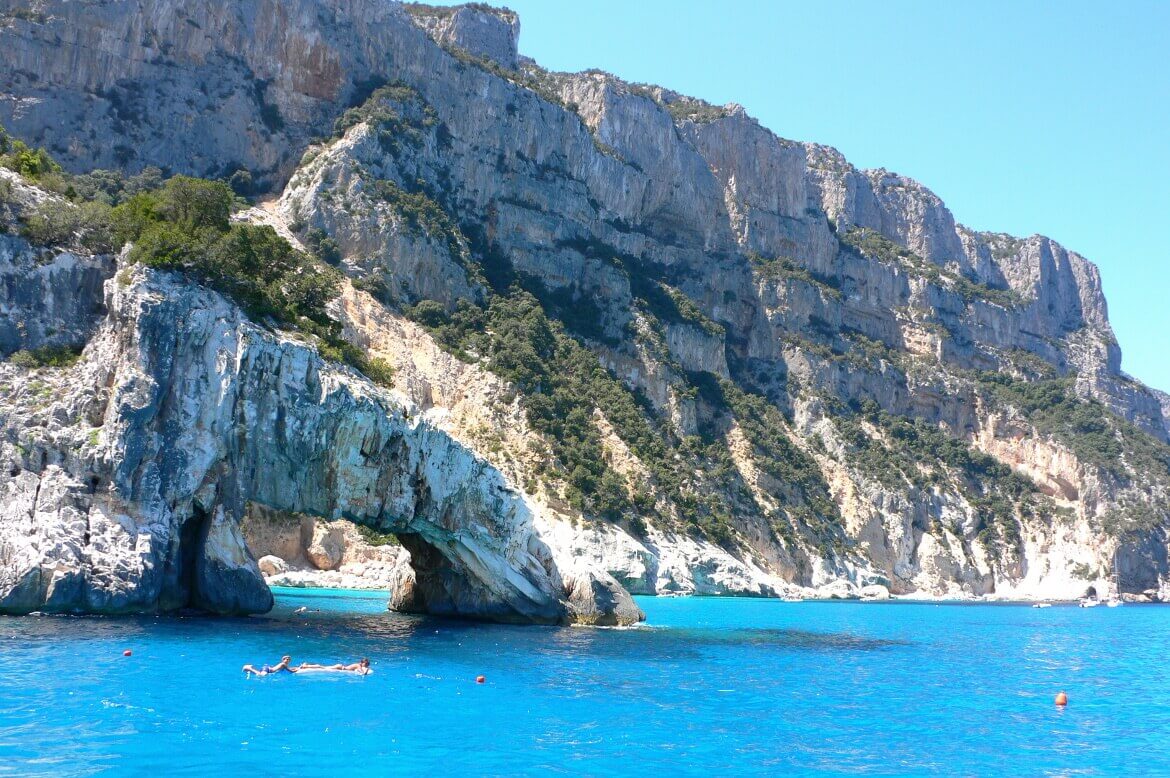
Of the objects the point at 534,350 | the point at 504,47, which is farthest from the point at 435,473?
the point at 504,47

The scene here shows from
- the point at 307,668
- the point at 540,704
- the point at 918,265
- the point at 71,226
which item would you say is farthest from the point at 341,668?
the point at 918,265

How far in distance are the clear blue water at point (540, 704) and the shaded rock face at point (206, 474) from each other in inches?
81.5

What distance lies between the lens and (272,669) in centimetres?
2453

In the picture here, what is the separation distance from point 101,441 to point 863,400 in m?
93.6

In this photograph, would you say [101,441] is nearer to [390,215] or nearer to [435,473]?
[435,473]

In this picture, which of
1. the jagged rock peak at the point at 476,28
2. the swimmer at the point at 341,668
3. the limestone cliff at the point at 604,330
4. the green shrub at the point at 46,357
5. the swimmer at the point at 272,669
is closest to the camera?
the swimmer at the point at 272,669

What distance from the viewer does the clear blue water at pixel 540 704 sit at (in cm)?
1764

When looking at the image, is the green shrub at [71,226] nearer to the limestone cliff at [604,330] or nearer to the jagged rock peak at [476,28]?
the limestone cliff at [604,330]

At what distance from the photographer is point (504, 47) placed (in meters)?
111

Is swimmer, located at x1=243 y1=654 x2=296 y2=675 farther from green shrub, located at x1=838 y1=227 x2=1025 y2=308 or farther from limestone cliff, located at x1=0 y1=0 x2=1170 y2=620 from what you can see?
green shrub, located at x1=838 y1=227 x2=1025 y2=308

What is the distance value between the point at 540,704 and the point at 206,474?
17.1m

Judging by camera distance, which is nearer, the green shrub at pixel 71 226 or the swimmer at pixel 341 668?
the swimmer at pixel 341 668

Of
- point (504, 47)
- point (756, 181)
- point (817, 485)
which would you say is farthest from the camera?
point (756, 181)

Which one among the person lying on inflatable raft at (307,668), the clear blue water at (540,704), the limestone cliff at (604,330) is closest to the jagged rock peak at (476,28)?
the limestone cliff at (604,330)
